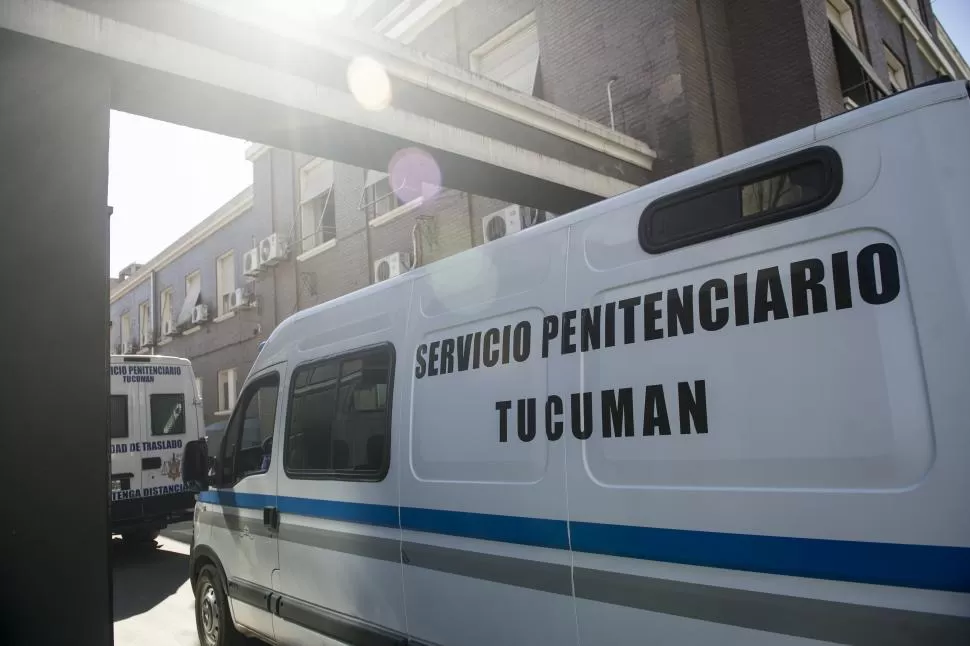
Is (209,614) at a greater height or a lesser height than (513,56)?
lesser

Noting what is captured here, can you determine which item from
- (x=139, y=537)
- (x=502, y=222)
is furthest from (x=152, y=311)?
(x=502, y=222)

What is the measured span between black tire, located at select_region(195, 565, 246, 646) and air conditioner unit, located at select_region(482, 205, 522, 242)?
6.39 meters

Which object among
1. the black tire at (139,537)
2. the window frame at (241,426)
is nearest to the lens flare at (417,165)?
the window frame at (241,426)

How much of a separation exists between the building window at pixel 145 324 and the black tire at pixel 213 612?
833 inches

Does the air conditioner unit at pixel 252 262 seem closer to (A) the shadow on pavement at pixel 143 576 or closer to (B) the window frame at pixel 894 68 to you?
(A) the shadow on pavement at pixel 143 576

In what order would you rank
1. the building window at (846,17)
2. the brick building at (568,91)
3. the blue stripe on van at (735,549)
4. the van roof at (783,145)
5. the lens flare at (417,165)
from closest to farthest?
the blue stripe on van at (735,549)
the van roof at (783,145)
the lens flare at (417,165)
the brick building at (568,91)
the building window at (846,17)

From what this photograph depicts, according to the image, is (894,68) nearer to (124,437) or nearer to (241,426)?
(241,426)

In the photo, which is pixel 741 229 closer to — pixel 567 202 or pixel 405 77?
pixel 405 77

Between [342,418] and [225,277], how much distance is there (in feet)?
57.0

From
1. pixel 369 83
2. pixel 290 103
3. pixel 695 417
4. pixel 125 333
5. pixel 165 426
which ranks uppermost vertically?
pixel 125 333

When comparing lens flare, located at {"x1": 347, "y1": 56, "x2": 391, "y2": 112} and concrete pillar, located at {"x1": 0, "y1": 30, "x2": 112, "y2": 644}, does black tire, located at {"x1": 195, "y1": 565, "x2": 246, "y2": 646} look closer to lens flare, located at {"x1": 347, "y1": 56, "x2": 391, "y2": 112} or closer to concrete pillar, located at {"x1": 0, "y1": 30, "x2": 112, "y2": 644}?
concrete pillar, located at {"x1": 0, "y1": 30, "x2": 112, "y2": 644}

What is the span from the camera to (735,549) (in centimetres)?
211

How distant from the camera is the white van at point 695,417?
1812 millimetres

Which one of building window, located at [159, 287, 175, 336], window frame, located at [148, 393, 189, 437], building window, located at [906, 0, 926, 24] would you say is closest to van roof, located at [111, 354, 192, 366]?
window frame, located at [148, 393, 189, 437]
